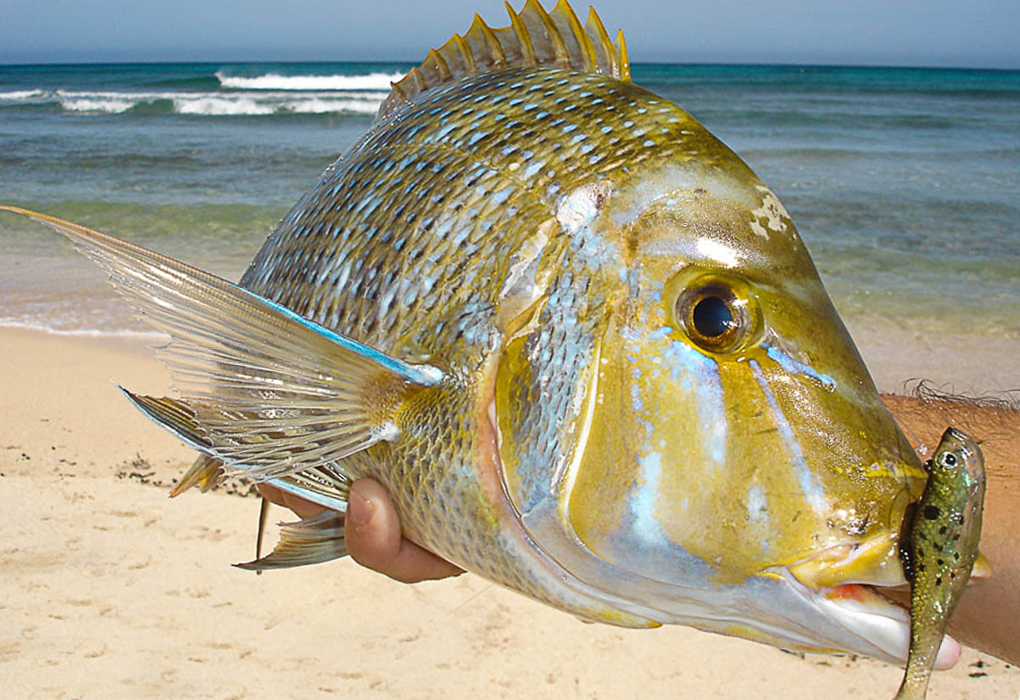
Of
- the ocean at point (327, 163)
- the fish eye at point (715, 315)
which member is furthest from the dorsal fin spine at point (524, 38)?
the ocean at point (327, 163)

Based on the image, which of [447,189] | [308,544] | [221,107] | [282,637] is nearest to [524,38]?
[447,189]

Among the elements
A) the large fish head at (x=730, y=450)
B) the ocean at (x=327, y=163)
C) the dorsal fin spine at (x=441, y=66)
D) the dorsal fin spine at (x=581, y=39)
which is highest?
the dorsal fin spine at (x=581, y=39)

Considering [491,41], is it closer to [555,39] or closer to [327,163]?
[555,39]

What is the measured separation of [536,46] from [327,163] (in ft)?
48.3

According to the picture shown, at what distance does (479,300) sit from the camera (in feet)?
4.77

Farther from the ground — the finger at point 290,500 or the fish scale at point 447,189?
the fish scale at point 447,189

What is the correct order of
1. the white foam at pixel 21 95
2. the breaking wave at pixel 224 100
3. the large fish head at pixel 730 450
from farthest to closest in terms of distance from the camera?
the white foam at pixel 21 95, the breaking wave at pixel 224 100, the large fish head at pixel 730 450

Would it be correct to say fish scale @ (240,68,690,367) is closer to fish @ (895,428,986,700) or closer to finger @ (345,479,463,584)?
finger @ (345,479,463,584)

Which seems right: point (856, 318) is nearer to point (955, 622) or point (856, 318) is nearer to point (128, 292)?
point (955, 622)

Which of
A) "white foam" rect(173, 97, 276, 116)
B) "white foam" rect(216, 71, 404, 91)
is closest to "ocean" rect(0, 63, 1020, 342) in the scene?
"white foam" rect(173, 97, 276, 116)

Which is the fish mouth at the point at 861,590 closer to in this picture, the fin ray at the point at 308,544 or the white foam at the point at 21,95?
the fin ray at the point at 308,544

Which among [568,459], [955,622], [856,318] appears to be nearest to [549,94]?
[568,459]

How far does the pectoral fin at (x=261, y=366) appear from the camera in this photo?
1.42 metres

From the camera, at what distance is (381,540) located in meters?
1.76
